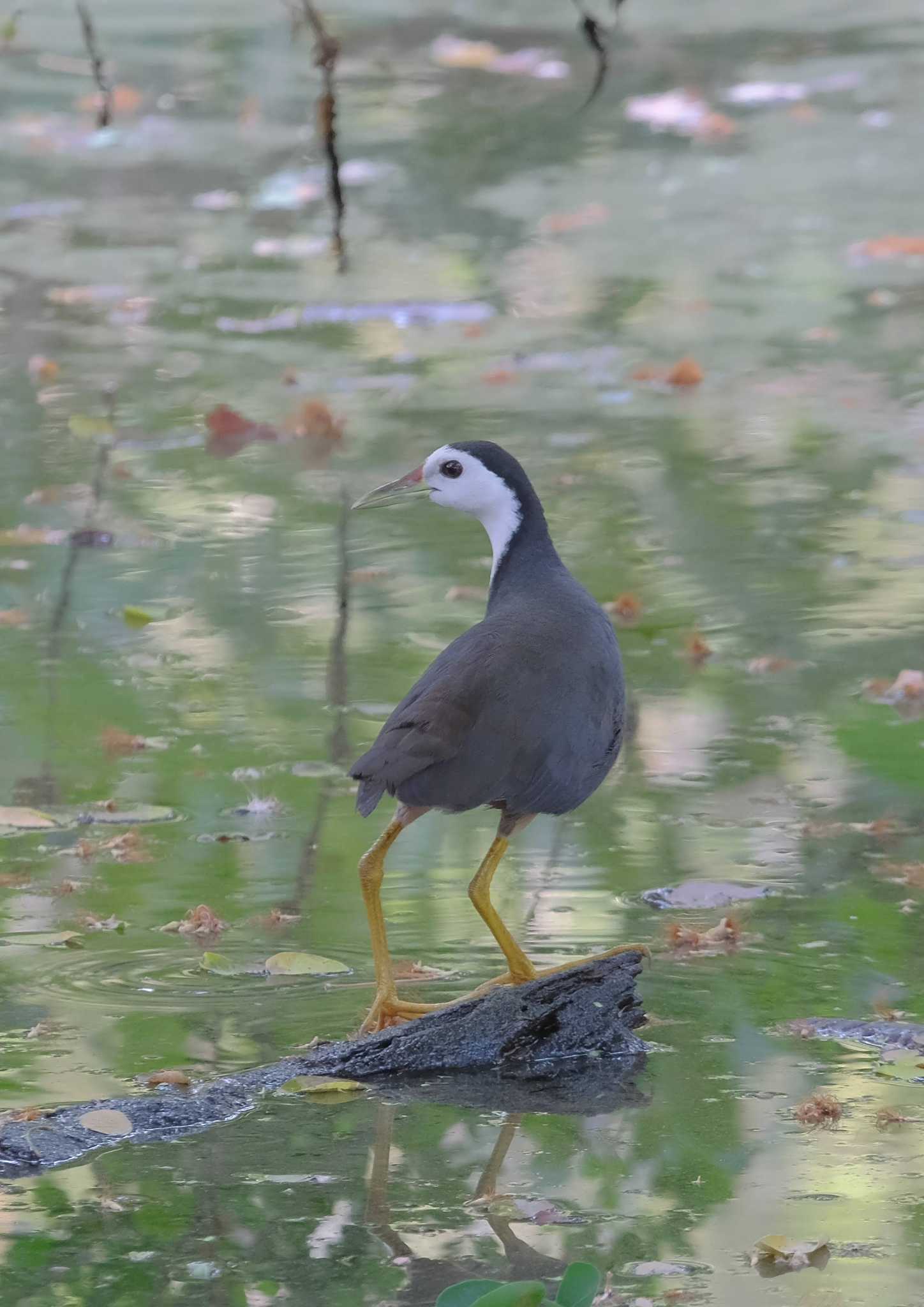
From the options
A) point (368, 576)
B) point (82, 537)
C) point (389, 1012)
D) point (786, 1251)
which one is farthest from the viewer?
point (82, 537)

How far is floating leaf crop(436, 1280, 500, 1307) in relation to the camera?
3.30 meters

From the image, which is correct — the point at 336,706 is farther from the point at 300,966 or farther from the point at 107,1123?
the point at 107,1123

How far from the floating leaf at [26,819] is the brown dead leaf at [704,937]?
190cm

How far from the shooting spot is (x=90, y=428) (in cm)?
1107

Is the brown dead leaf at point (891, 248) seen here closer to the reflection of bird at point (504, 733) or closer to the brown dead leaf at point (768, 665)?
the brown dead leaf at point (768, 665)

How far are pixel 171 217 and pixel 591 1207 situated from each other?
41.3ft

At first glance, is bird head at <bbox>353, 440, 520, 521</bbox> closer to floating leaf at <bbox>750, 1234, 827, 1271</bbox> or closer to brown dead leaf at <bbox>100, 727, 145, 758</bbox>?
brown dead leaf at <bbox>100, 727, 145, 758</bbox>

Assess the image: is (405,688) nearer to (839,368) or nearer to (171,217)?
(839,368)

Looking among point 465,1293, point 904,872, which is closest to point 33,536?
point 904,872

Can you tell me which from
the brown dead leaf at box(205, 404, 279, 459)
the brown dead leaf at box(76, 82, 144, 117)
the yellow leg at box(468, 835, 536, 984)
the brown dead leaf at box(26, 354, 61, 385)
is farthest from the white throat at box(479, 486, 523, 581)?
the brown dead leaf at box(76, 82, 144, 117)

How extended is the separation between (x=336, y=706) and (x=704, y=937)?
7.33ft

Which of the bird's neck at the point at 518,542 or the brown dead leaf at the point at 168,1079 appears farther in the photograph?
the bird's neck at the point at 518,542

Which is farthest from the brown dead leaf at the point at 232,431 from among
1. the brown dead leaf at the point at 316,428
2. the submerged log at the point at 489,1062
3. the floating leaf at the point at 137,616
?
the submerged log at the point at 489,1062

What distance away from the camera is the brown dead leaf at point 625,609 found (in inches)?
323
